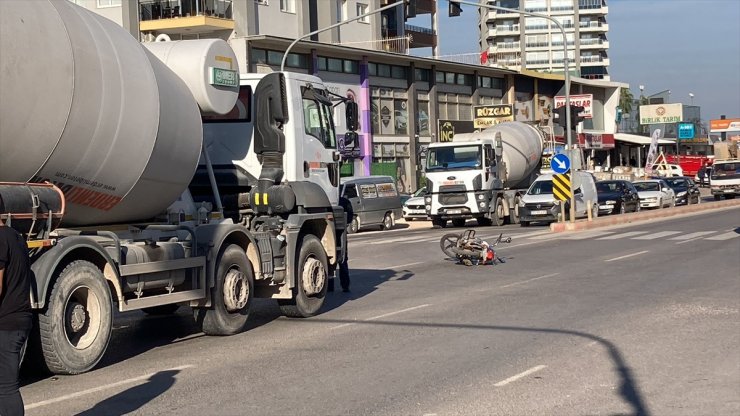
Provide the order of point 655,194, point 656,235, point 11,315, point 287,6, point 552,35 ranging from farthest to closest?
point 552,35 → point 287,6 → point 655,194 → point 656,235 → point 11,315

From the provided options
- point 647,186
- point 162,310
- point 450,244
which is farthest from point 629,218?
point 162,310

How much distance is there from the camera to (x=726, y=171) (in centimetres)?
5491

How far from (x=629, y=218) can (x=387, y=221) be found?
8990 millimetres

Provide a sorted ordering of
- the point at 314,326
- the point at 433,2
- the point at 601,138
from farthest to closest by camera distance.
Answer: the point at 601,138
the point at 433,2
the point at 314,326

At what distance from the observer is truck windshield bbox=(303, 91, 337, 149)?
1409 centimetres

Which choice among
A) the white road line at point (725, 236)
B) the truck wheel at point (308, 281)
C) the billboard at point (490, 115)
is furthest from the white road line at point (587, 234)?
the billboard at point (490, 115)

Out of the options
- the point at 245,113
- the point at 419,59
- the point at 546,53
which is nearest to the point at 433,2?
the point at 419,59

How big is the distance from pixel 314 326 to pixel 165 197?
267 cm

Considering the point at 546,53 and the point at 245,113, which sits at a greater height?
the point at 546,53

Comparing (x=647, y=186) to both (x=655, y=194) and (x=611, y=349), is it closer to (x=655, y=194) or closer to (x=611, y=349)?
(x=655, y=194)

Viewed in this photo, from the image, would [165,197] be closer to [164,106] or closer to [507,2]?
[164,106]

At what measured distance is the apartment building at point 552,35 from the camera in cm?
13188

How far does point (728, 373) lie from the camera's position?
9.16 meters

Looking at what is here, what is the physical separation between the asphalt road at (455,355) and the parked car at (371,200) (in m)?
18.4
